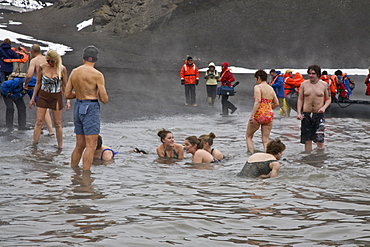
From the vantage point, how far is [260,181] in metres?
7.69

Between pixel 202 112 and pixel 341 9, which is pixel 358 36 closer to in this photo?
pixel 341 9

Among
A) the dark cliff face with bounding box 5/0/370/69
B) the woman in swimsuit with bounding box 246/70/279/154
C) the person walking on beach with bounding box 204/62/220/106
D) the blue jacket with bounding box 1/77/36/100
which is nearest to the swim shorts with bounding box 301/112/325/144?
the woman in swimsuit with bounding box 246/70/279/154

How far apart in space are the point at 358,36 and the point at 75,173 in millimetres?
45022

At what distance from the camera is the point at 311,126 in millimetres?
10297

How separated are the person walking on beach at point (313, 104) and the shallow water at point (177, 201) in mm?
462

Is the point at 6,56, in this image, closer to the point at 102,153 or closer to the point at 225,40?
the point at 102,153

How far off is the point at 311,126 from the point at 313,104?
17.4 inches

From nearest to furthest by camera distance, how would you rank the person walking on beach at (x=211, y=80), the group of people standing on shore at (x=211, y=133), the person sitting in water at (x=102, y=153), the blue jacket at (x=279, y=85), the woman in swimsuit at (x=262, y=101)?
the group of people standing on shore at (x=211, y=133)
the person sitting in water at (x=102, y=153)
the woman in swimsuit at (x=262, y=101)
the blue jacket at (x=279, y=85)
the person walking on beach at (x=211, y=80)

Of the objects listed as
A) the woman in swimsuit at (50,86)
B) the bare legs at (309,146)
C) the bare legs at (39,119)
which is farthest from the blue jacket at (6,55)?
the bare legs at (309,146)

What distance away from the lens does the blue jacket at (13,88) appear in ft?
40.6

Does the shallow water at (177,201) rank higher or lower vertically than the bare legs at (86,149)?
lower

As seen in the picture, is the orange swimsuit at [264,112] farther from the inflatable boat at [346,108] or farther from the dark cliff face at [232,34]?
the dark cliff face at [232,34]

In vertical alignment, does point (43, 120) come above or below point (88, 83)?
below

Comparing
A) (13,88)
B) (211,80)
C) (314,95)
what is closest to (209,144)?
(314,95)
